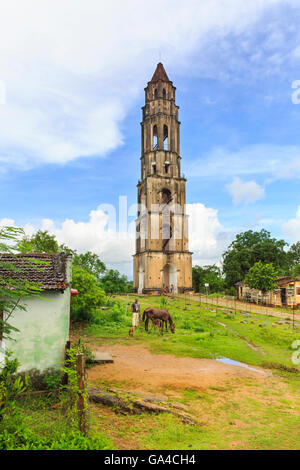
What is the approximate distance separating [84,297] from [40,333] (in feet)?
33.5

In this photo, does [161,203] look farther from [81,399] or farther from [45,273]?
[81,399]

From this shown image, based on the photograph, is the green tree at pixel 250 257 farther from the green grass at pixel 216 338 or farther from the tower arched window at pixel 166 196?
the green grass at pixel 216 338

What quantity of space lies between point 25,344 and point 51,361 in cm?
99

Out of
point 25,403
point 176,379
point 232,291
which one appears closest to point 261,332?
point 176,379

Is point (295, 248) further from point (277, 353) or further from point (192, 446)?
point (192, 446)

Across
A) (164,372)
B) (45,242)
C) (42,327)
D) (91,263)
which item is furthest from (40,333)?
(45,242)

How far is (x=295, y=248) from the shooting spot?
68188 mm

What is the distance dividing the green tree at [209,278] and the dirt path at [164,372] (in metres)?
34.8

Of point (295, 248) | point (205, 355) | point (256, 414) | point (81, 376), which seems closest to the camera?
point (81, 376)

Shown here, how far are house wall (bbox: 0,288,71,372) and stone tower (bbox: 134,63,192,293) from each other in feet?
111

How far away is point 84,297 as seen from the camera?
19.9 meters

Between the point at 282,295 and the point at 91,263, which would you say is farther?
the point at 282,295

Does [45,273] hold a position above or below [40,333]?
above

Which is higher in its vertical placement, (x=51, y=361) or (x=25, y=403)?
(x=51, y=361)
